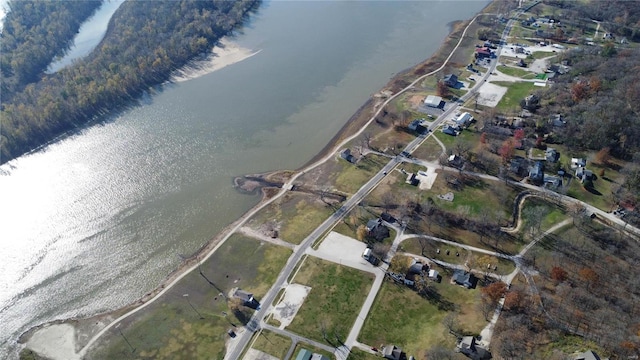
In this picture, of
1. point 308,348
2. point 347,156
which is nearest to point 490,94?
point 347,156

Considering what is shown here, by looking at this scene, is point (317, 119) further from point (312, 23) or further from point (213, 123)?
point (312, 23)

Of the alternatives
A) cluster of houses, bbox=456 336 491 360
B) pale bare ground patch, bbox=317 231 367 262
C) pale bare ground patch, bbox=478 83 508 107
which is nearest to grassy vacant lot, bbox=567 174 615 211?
pale bare ground patch, bbox=478 83 508 107

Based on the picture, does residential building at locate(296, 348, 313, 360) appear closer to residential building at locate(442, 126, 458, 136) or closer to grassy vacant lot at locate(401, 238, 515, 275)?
grassy vacant lot at locate(401, 238, 515, 275)

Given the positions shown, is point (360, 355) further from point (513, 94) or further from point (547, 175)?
point (513, 94)

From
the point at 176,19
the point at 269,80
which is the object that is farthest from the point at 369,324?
the point at 176,19

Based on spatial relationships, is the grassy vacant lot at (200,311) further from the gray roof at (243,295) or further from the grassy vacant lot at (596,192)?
the grassy vacant lot at (596,192)

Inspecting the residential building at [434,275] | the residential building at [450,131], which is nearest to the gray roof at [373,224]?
the residential building at [434,275]
